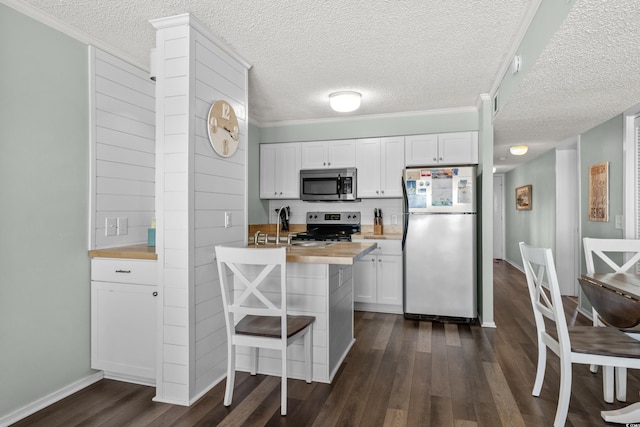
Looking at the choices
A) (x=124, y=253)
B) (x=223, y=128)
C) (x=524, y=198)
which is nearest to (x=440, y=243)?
(x=223, y=128)

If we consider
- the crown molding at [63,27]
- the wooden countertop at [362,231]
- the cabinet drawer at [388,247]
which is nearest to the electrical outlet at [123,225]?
the crown molding at [63,27]

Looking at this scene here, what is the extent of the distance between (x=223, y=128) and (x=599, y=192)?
152 inches

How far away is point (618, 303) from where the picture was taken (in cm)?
204

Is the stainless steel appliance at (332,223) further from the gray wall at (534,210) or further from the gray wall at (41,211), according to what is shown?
the gray wall at (534,210)

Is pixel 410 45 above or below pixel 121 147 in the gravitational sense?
above

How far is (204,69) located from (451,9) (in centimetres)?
160

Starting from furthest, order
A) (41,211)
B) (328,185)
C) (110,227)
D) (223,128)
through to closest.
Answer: (328,185), (110,227), (223,128), (41,211)

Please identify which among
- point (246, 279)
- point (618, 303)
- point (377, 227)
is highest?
point (377, 227)

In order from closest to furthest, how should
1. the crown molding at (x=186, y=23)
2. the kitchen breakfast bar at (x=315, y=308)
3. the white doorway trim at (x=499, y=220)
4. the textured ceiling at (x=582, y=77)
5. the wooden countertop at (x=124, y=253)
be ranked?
the textured ceiling at (x=582, y=77) → the crown molding at (x=186, y=23) → the wooden countertop at (x=124, y=253) → the kitchen breakfast bar at (x=315, y=308) → the white doorway trim at (x=499, y=220)

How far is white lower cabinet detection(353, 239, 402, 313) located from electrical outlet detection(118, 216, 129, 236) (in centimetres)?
254

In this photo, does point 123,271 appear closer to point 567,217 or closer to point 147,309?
point 147,309

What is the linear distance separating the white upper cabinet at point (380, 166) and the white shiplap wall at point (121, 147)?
8.09 ft

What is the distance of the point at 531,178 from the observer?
22.4ft

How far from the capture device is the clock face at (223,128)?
8.26ft
